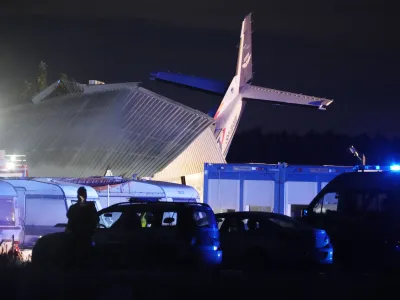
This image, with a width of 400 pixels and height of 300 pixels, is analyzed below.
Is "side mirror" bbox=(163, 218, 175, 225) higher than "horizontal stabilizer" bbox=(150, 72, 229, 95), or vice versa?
"horizontal stabilizer" bbox=(150, 72, 229, 95)

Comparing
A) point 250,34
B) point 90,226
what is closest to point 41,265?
point 90,226

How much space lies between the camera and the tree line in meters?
89.6

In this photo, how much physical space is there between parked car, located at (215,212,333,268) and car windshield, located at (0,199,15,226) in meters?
6.56

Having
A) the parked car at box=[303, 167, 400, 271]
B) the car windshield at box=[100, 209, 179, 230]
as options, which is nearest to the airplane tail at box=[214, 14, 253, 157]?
the parked car at box=[303, 167, 400, 271]

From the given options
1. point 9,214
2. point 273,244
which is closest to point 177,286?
point 273,244

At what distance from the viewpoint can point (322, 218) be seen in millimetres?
20812

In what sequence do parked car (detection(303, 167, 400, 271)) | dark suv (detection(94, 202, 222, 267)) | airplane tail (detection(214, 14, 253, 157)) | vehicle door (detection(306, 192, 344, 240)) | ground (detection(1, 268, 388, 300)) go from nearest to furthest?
1. ground (detection(1, 268, 388, 300))
2. dark suv (detection(94, 202, 222, 267))
3. parked car (detection(303, 167, 400, 271))
4. vehicle door (detection(306, 192, 344, 240))
5. airplane tail (detection(214, 14, 253, 157))

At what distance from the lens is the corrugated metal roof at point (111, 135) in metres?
43.0

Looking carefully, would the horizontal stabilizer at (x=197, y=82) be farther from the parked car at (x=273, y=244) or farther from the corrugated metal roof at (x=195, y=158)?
the parked car at (x=273, y=244)

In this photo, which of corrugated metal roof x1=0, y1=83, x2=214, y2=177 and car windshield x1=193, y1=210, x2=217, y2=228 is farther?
corrugated metal roof x1=0, y1=83, x2=214, y2=177

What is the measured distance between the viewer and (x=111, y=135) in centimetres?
4553

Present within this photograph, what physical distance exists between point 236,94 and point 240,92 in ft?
1.40

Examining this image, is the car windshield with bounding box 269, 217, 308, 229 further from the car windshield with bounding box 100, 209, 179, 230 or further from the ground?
the ground

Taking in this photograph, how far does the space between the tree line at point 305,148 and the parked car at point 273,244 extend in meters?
69.5
